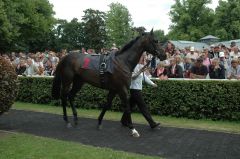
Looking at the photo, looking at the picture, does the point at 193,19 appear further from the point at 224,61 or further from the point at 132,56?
the point at 132,56

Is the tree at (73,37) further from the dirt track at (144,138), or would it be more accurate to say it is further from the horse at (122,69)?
the horse at (122,69)

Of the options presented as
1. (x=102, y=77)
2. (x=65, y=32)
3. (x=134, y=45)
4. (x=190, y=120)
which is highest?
(x=65, y=32)

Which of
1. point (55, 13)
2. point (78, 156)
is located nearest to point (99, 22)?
point (55, 13)

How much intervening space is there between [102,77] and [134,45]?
1161 mm

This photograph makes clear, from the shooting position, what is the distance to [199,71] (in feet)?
44.3

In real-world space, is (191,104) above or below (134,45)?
below

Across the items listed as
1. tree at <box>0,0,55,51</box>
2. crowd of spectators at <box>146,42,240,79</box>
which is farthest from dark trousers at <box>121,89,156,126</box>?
tree at <box>0,0,55,51</box>

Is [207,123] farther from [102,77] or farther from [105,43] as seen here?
[105,43]

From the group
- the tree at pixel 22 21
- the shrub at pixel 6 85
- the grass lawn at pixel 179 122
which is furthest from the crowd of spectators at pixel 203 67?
the tree at pixel 22 21

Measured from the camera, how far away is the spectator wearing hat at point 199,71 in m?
13.4

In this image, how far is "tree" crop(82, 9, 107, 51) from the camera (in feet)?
243

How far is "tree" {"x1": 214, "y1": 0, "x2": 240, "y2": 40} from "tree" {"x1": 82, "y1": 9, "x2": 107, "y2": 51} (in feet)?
67.4

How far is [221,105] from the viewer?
11578 mm

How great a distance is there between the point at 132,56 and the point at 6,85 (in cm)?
328
